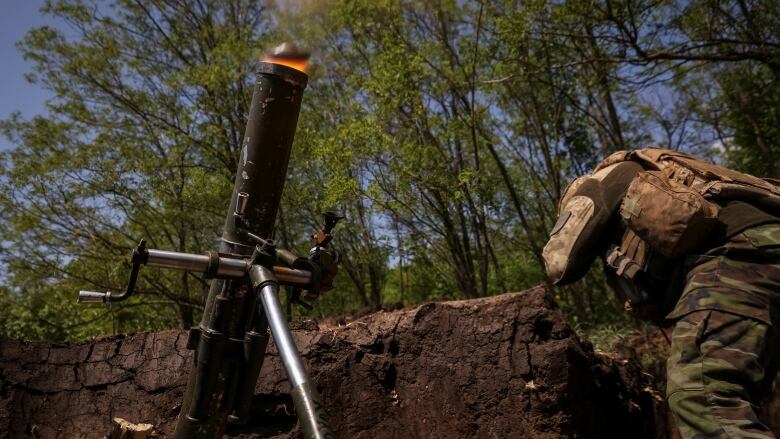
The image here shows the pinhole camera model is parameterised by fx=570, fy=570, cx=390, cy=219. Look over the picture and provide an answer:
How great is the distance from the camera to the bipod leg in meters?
1.15

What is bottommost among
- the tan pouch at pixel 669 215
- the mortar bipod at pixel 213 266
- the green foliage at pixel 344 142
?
the mortar bipod at pixel 213 266

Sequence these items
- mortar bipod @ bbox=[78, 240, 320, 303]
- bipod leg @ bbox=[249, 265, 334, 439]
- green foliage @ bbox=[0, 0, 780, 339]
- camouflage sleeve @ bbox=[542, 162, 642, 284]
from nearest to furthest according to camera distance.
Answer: bipod leg @ bbox=[249, 265, 334, 439] < mortar bipod @ bbox=[78, 240, 320, 303] < camouflage sleeve @ bbox=[542, 162, 642, 284] < green foliage @ bbox=[0, 0, 780, 339]

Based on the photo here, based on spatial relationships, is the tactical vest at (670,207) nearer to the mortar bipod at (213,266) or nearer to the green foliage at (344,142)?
the mortar bipod at (213,266)

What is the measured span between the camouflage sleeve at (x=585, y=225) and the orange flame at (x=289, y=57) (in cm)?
129

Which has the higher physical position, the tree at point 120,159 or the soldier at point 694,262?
the tree at point 120,159

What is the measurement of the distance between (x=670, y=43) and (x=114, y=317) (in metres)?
11.6

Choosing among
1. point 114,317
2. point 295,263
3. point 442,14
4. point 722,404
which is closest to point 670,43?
point 442,14

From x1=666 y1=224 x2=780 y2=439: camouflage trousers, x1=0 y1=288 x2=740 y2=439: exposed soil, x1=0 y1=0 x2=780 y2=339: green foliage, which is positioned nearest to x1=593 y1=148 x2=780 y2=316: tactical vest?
x1=666 y1=224 x2=780 y2=439: camouflage trousers

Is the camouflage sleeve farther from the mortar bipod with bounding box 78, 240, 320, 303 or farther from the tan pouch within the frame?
the mortar bipod with bounding box 78, 240, 320, 303

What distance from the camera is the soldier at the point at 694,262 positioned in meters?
1.89

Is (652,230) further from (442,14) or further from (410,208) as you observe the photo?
(442,14)

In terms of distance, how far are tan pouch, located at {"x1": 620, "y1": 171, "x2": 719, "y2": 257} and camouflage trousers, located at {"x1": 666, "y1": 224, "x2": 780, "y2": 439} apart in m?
0.11

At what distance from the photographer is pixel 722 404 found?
1.84 metres

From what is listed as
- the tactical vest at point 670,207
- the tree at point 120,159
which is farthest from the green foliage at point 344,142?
the tactical vest at point 670,207
